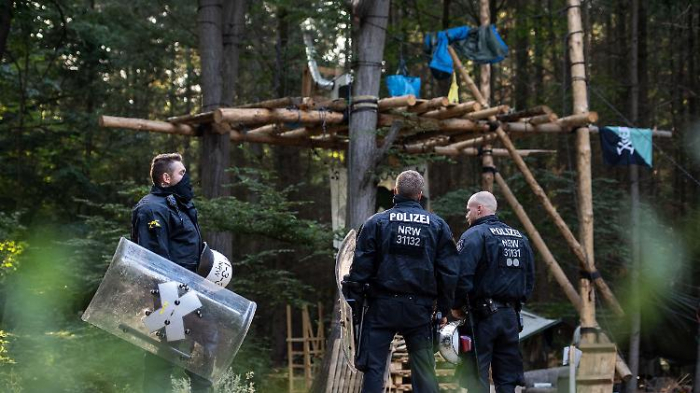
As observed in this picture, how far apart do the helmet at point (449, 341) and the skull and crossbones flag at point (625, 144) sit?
23.1 ft

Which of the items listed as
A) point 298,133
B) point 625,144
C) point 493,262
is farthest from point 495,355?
point 625,144

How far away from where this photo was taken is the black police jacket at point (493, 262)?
6.88 m

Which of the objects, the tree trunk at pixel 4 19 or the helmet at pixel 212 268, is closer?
the helmet at pixel 212 268

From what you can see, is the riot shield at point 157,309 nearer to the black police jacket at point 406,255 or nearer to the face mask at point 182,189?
the face mask at point 182,189

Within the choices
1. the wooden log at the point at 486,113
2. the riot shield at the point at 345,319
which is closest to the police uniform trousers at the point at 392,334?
the riot shield at the point at 345,319

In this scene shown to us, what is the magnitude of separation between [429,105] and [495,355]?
4.72 metres

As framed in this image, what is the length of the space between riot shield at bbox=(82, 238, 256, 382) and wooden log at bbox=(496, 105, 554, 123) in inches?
319

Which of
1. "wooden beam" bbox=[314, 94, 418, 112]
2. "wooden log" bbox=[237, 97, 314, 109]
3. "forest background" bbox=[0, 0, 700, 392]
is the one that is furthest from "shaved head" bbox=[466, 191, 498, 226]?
"forest background" bbox=[0, 0, 700, 392]

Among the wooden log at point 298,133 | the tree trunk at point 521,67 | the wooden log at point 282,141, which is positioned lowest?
the wooden log at point 282,141

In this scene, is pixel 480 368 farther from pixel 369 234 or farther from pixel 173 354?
pixel 173 354

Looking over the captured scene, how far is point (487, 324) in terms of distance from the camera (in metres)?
6.94

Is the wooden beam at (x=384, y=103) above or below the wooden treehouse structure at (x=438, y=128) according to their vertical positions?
above

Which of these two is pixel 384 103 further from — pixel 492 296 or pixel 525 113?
pixel 492 296

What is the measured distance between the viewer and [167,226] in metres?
5.93
